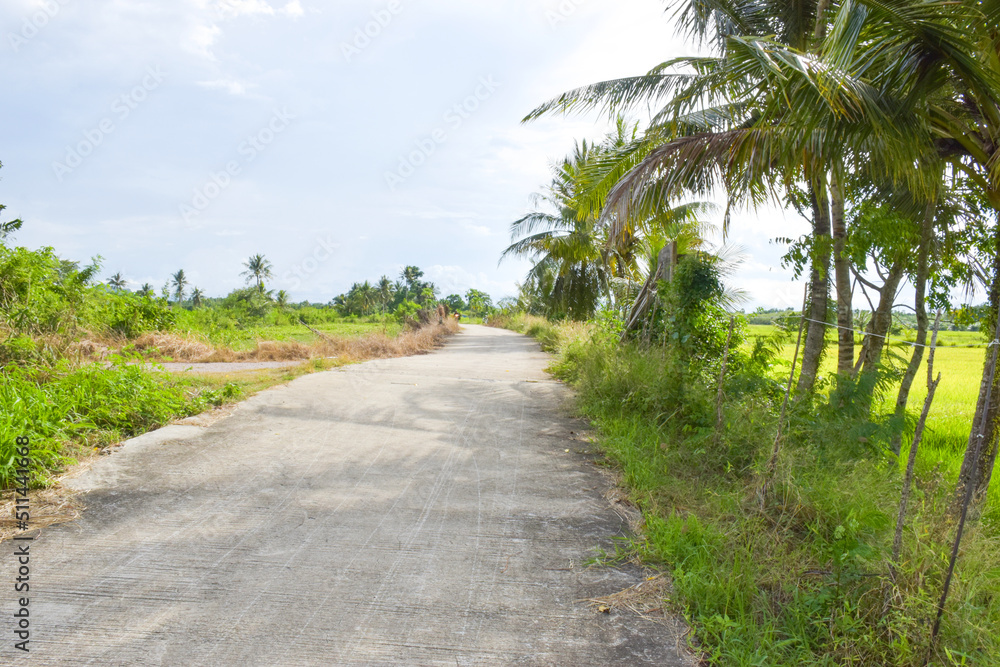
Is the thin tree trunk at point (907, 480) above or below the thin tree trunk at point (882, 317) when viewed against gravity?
below

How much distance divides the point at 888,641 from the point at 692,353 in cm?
428

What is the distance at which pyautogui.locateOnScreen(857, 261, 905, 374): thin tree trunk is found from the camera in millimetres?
6363

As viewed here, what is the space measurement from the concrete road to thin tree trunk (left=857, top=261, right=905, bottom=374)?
4.20m

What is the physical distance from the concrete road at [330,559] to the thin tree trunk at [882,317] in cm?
420

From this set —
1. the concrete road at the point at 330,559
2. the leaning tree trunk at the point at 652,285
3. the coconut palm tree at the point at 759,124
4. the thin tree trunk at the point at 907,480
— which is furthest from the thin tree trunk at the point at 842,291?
the thin tree trunk at the point at 907,480

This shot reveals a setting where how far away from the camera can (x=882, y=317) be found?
6.56 meters

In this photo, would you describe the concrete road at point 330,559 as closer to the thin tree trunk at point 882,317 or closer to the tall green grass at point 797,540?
the tall green grass at point 797,540

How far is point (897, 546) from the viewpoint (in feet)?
7.35

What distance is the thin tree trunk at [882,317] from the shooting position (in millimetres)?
6363

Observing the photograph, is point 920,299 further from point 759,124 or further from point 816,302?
point 759,124

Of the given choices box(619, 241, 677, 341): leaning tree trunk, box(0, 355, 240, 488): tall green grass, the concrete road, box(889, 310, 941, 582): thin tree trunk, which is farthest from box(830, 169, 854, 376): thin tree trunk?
box(0, 355, 240, 488): tall green grass

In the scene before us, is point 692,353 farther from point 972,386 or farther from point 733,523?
point 972,386

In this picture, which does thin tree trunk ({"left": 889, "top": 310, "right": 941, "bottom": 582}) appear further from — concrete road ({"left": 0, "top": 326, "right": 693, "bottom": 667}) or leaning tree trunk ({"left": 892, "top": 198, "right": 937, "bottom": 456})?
leaning tree trunk ({"left": 892, "top": 198, "right": 937, "bottom": 456})

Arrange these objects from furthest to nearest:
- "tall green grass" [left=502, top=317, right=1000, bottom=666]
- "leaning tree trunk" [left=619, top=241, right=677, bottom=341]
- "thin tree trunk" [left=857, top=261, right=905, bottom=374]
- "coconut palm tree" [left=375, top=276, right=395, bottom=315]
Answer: "coconut palm tree" [left=375, top=276, right=395, bottom=315] < "leaning tree trunk" [left=619, top=241, right=677, bottom=341] < "thin tree trunk" [left=857, top=261, right=905, bottom=374] < "tall green grass" [left=502, top=317, right=1000, bottom=666]
